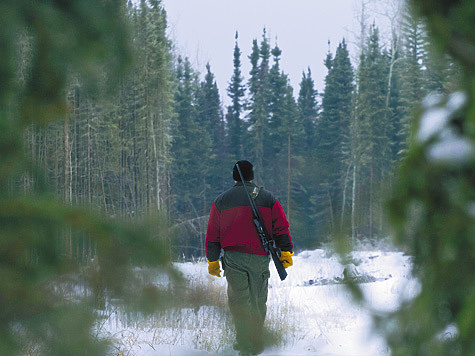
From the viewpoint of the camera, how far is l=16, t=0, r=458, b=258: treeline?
2907 centimetres

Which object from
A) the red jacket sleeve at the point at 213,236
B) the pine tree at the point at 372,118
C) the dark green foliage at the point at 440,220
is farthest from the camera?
the pine tree at the point at 372,118

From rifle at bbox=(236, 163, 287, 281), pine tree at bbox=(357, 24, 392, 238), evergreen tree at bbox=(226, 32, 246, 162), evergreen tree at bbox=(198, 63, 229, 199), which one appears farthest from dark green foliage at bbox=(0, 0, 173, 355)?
evergreen tree at bbox=(226, 32, 246, 162)

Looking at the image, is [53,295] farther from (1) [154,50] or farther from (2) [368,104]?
(2) [368,104]

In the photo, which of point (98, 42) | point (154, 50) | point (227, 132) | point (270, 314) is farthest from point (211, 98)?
point (98, 42)

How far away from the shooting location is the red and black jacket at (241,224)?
481cm

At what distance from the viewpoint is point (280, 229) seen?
4898mm

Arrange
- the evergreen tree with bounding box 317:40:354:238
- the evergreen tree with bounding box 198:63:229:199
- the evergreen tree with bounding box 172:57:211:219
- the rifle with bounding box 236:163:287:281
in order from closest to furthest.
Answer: the rifle with bounding box 236:163:287:281 < the evergreen tree with bounding box 172:57:211:219 < the evergreen tree with bounding box 317:40:354:238 < the evergreen tree with bounding box 198:63:229:199

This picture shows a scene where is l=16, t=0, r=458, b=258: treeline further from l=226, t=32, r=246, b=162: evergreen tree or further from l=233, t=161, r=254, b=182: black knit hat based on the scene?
l=233, t=161, r=254, b=182: black knit hat

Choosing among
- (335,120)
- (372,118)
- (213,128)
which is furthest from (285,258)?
(213,128)

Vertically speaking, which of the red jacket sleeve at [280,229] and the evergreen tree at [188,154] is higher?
the evergreen tree at [188,154]

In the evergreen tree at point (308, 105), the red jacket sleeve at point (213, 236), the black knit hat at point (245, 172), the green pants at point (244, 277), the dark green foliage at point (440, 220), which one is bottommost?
the green pants at point (244, 277)

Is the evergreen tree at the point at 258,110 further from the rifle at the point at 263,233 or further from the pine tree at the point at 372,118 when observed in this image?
the rifle at the point at 263,233

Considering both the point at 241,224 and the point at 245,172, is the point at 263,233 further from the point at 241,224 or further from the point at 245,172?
the point at 245,172

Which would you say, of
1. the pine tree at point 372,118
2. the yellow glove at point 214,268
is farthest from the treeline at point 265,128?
the yellow glove at point 214,268
